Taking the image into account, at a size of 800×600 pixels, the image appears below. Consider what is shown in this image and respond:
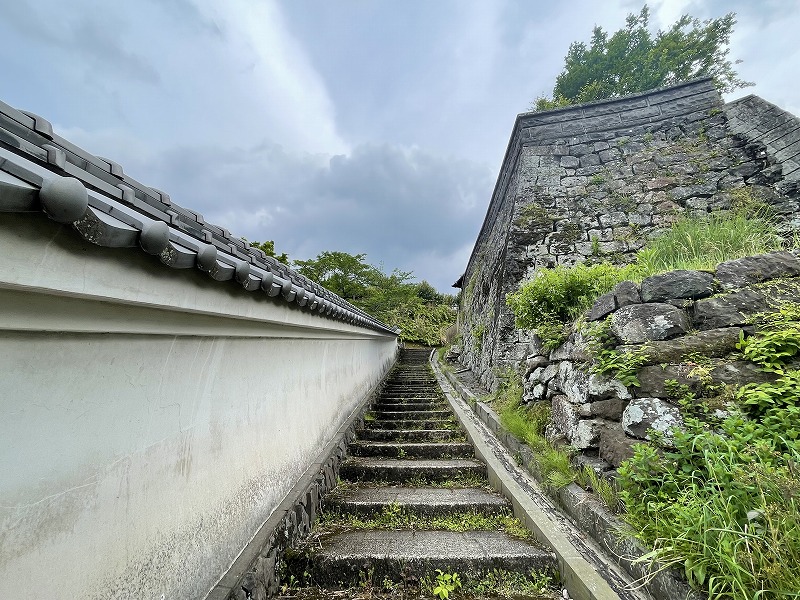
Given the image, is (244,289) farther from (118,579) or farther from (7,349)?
(118,579)

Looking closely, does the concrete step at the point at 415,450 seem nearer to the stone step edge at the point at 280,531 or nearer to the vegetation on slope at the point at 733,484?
the stone step edge at the point at 280,531

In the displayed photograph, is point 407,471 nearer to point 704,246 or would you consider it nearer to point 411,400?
point 411,400

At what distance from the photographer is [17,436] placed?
987 mm

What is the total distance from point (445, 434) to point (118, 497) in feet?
13.1

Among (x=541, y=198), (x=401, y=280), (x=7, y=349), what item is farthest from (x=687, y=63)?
(x=7, y=349)

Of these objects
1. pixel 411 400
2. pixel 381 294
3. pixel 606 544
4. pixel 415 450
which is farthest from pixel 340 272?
pixel 606 544

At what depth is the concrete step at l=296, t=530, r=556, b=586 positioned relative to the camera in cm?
228

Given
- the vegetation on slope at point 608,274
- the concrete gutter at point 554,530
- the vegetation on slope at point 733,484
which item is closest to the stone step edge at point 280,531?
the concrete gutter at point 554,530

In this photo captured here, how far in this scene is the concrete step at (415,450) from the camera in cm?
416

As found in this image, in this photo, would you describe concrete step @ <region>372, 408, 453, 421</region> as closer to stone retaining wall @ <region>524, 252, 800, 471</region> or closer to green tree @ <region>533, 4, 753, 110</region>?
stone retaining wall @ <region>524, 252, 800, 471</region>

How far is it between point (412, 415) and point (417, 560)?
3470 millimetres

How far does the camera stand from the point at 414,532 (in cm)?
272

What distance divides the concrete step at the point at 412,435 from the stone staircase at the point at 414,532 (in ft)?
0.05

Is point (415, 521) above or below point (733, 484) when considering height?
below
